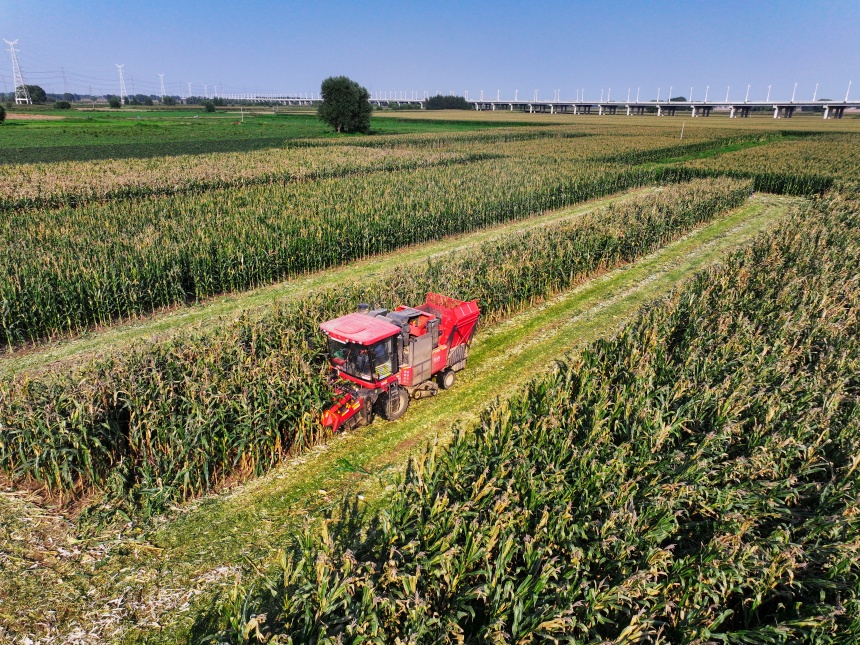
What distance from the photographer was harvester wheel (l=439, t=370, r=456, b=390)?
1190cm

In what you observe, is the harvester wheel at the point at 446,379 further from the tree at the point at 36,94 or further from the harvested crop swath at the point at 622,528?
the tree at the point at 36,94

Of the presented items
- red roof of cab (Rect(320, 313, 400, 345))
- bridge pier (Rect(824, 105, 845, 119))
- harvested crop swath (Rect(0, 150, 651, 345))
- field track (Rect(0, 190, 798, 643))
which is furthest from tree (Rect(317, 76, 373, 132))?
bridge pier (Rect(824, 105, 845, 119))

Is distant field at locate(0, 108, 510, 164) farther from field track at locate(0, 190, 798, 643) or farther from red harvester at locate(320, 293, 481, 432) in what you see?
red harvester at locate(320, 293, 481, 432)

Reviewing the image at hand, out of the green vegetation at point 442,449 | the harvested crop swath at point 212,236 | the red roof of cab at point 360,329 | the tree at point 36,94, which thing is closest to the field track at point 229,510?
the green vegetation at point 442,449

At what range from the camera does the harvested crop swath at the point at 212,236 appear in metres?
14.7

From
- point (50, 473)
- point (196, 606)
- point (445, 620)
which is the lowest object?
point (196, 606)

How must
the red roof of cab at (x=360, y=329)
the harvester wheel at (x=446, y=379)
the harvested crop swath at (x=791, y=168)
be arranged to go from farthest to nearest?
the harvested crop swath at (x=791, y=168)
the harvester wheel at (x=446, y=379)
the red roof of cab at (x=360, y=329)

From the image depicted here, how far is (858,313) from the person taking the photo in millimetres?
11664

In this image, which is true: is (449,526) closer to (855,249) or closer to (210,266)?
(210,266)

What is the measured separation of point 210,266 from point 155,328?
3.29 meters

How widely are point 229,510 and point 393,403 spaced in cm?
376

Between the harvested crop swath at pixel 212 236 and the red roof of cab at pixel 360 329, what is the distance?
903cm

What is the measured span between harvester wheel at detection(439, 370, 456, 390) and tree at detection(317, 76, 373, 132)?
7694 cm

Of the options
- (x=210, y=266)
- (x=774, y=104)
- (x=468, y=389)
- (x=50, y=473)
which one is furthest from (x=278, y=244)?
(x=774, y=104)
